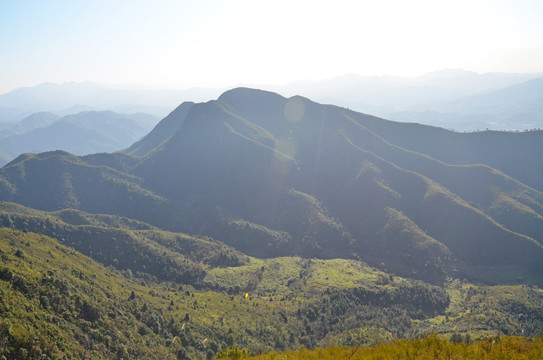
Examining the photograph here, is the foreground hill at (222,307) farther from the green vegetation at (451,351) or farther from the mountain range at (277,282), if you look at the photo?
the green vegetation at (451,351)

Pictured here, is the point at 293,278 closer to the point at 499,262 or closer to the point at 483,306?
the point at 483,306

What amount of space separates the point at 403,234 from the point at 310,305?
7909 centimetres

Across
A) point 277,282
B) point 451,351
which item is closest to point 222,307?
point 277,282

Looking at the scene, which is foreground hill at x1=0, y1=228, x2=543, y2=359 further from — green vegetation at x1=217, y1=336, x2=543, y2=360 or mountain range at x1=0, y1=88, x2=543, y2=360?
green vegetation at x1=217, y1=336, x2=543, y2=360

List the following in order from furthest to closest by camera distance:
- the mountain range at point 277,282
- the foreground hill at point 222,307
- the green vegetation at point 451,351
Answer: the mountain range at point 277,282
the foreground hill at point 222,307
the green vegetation at point 451,351

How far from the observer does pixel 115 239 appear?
144 metres

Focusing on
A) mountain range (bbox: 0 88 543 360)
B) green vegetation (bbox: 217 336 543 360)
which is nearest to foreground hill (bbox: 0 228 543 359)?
mountain range (bbox: 0 88 543 360)

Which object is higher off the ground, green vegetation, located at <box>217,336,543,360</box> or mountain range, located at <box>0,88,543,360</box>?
green vegetation, located at <box>217,336,543,360</box>

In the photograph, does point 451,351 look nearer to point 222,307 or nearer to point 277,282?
point 222,307

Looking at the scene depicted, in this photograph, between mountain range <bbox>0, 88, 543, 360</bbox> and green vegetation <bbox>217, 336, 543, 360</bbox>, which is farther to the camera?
mountain range <bbox>0, 88, 543, 360</bbox>

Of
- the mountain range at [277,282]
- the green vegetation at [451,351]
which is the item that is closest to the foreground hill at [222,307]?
the mountain range at [277,282]

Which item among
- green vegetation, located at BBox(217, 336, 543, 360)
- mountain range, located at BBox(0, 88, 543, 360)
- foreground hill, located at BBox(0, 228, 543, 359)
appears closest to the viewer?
green vegetation, located at BBox(217, 336, 543, 360)

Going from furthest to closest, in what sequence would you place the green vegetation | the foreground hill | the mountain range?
the mountain range → the foreground hill → the green vegetation

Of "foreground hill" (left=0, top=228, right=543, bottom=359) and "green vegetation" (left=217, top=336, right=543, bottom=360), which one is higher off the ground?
"green vegetation" (left=217, top=336, right=543, bottom=360)
